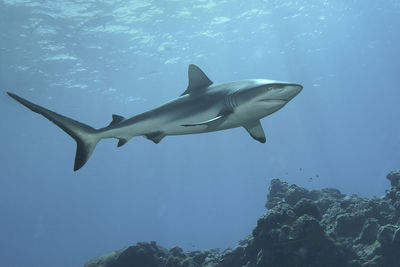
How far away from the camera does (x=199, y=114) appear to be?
6.58 metres

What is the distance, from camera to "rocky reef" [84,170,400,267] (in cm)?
880

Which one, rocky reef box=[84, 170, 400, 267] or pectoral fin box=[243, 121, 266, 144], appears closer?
pectoral fin box=[243, 121, 266, 144]

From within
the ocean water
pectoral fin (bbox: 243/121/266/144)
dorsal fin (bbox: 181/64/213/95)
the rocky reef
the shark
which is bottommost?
the rocky reef

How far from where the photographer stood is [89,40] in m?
33.1

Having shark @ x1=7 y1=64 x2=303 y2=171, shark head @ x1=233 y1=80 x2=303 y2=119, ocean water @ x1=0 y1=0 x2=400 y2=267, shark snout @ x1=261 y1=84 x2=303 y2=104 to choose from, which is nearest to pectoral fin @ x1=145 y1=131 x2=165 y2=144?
shark @ x1=7 y1=64 x2=303 y2=171

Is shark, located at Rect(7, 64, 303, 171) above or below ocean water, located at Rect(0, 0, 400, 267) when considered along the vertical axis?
below

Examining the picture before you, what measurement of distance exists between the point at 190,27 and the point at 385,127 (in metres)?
116

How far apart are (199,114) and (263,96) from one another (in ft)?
4.52

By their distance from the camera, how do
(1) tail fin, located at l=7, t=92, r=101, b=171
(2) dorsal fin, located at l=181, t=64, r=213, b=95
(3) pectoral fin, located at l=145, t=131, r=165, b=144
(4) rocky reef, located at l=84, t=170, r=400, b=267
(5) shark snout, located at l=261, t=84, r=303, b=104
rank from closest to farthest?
(5) shark snout, located at l=261, t=84, r=303, b=104 < (1) tail fin, located at l=7, t=92, r=101, b=171 < (3) pectoral fin, located at l=145, t=131, r=165, b=144 < (2) dorsal fin, located at l=181, t=64, r=213, b=95 < (4) rocky reef, located at l=84, t=170, r=400, b=267

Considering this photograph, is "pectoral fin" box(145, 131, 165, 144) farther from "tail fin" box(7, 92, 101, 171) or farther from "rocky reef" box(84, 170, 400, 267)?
"rocky reef" box(84, 170, 400, 267)

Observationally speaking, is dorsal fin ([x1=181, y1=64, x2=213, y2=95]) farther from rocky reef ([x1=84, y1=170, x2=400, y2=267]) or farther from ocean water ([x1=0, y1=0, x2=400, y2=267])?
ocean water ([x1=0, y1=0, x2=400, y2=267])

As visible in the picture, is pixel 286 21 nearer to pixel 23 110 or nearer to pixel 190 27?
pixel 190 27

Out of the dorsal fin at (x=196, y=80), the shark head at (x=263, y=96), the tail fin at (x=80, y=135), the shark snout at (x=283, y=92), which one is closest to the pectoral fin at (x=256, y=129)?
the shark head at (x=263, y=96)

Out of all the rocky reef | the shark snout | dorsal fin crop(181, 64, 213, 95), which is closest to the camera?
the shark snout
